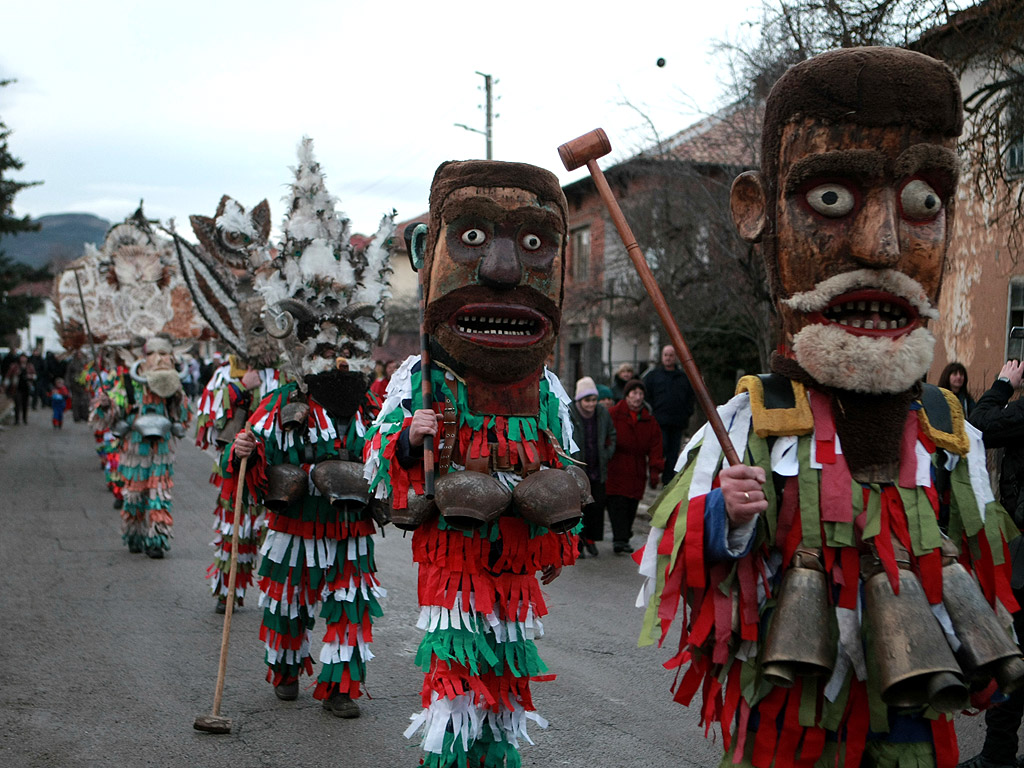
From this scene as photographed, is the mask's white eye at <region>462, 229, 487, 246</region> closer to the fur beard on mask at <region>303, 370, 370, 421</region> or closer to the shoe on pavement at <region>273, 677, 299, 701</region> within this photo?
the fur beard on mask at <region>303, 370, 370, 421</region>

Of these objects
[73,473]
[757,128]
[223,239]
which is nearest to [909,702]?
[223,239]

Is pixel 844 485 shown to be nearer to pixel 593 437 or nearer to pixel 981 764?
pixel 981 764

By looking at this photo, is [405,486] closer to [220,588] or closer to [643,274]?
[643,274]

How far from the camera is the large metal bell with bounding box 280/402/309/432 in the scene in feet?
16.3

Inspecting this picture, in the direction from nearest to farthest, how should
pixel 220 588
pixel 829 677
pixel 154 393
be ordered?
pixel 829 677
pixel 220 588
pixel 154 393

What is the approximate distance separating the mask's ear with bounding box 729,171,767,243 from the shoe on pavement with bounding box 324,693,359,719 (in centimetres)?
326

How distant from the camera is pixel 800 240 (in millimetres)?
2656

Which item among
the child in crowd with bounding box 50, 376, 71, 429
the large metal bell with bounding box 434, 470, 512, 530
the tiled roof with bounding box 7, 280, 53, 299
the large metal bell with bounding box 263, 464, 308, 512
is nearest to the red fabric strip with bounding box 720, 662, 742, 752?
the large metal bell with bounding box 434, 470, 512, 530

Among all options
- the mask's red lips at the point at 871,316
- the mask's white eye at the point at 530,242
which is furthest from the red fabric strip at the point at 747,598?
the mask's white eye at the point at 530,242

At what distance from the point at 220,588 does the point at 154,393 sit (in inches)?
129

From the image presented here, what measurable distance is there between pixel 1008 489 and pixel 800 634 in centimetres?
253

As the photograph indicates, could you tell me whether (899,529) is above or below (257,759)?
above

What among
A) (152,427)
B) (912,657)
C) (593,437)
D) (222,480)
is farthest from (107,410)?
(912,657)

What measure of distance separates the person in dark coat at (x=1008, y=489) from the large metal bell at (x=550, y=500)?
5.94ft
